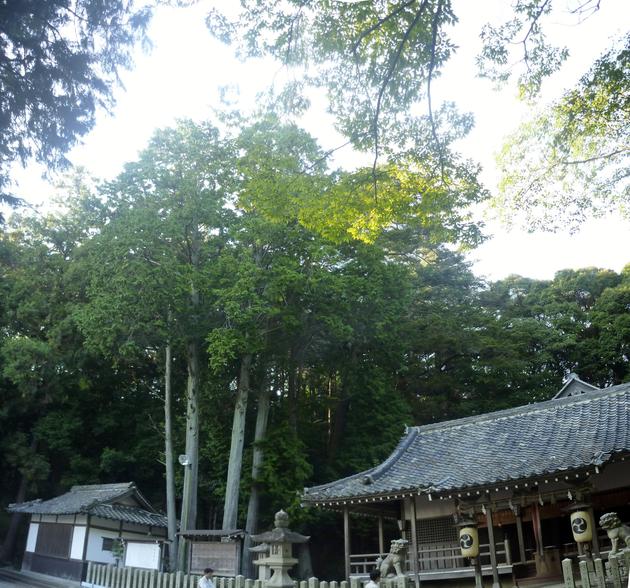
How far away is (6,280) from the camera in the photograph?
23359mm

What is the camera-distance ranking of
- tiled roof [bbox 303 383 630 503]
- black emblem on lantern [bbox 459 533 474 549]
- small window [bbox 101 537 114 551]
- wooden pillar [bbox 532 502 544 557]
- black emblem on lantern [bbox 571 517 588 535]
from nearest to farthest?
1. black emblem on lantern [bbox 571 517 588 535]
2. black emblem on lantern [bbox 459 533 474 549]
3. tiled roof [bbox 303 383 630 503]
4. wooden pillar [bbox 532 502 544 557]
5. small window [bbox 101 537 114 551]

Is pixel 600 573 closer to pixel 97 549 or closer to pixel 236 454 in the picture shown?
pixel 236 454

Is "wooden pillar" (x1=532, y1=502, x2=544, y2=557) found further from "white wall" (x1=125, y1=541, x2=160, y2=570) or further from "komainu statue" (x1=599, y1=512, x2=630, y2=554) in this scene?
"white wall" (x1=125, y1=541, x2=160, y2=570)

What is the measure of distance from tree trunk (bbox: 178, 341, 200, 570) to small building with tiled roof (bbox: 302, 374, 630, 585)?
4.47 metres

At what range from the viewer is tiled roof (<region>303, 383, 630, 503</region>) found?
40.4 feet

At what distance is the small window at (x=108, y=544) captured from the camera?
693 inches

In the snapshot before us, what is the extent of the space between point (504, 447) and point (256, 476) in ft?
26.7

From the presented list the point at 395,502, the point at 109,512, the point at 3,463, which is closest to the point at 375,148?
the point at 395,502

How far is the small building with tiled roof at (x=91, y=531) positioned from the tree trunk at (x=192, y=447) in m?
1.17

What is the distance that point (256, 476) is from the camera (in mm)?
18672

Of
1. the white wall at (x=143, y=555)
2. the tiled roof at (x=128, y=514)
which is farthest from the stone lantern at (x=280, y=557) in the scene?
the tiled roof at (x=128, y=514)

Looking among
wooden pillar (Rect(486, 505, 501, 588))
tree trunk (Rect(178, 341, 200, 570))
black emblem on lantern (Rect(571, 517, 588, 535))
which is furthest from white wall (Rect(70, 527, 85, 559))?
black emblem on lantern (Rect(571, 517, 588, 535))

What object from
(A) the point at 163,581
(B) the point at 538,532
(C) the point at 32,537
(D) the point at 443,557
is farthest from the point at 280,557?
(C) the point at 32,537

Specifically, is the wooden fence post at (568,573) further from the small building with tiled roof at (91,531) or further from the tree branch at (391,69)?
the small building with tiled roof at (91,531)
